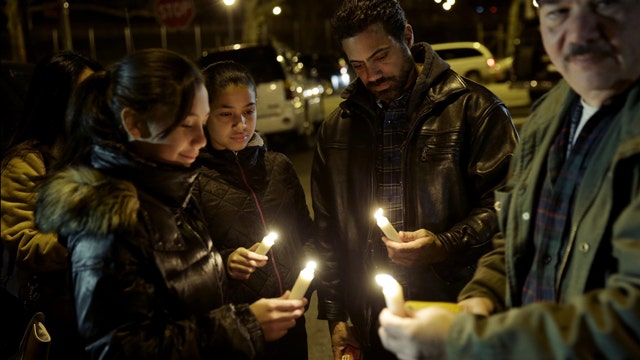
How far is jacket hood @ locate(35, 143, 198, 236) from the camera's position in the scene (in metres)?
1.98

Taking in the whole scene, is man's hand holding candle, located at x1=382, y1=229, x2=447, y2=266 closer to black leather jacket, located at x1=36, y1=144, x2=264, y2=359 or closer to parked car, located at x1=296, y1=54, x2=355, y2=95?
black leather jacket, located at x1=36, y1=144, x2=264, y2=359

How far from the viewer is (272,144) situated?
50.4 ft

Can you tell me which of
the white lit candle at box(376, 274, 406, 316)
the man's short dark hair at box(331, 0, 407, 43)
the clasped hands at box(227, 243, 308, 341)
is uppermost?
the man's short dark hair at box(331, 0, 407, 43)

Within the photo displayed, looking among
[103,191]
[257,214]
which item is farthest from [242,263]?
[103,191]

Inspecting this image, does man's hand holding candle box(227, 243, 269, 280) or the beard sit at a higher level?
the beard

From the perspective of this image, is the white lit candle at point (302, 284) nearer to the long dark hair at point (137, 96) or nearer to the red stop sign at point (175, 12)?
the long dark hair at point (137, 96)

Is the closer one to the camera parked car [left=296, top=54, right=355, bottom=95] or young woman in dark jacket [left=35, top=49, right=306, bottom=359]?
young woman in dark jacket [left=35, top=49, right=306, bottom=359]

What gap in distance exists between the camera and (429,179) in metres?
2.93

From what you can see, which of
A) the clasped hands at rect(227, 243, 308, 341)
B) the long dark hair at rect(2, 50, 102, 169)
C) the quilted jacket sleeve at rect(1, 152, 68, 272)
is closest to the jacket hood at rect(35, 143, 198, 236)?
the clasped hands at rect(227, 243, 308, 341)

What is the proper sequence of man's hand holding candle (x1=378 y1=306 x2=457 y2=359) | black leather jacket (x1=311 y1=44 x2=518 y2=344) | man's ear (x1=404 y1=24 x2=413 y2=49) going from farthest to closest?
1. man's ear (x1=404 y1=24 x2=413 y2=49)
2. black leather jacket (x1=311 y1=44 x2=518 y2=344)
3. man's hand holding candle (x1=378 y1=306 x2=457 y2=359)

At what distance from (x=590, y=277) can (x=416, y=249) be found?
106 centimetres

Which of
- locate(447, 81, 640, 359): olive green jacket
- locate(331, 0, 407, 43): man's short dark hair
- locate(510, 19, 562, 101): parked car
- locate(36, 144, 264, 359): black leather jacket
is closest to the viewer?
locate(447, 81, 640, 359): olive green jacket

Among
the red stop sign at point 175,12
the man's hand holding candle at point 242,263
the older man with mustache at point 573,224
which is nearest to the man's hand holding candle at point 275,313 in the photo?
the man's hand holding candle at point 242,263

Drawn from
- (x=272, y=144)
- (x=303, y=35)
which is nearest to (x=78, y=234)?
(x=272, y=144)
